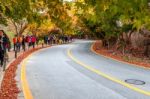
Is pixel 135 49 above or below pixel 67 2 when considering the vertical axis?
below

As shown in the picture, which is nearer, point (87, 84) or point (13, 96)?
point (13, 96)

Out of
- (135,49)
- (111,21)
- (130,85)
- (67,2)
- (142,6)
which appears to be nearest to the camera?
(142,6)

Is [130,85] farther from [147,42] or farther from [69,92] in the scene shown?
[147,42]

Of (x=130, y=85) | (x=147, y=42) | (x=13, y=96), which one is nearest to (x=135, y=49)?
(x=147, y=42)

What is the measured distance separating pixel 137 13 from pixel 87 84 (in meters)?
7.40

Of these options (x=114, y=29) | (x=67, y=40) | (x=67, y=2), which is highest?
(x=67, y=2)

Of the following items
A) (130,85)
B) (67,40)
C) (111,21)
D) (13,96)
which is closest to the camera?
(13,96)

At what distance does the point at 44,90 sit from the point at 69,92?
0.97 m

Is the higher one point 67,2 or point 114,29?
point 67,2

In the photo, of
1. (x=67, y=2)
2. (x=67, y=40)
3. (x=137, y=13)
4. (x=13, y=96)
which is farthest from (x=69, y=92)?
(x=67, y=40)

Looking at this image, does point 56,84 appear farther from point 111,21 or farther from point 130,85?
point 111,21

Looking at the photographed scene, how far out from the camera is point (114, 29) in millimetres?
36750

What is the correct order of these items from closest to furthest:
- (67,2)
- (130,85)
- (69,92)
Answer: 1. (67,2)
2. (69,92)
3. (130,85)

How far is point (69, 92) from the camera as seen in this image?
12.6 m
